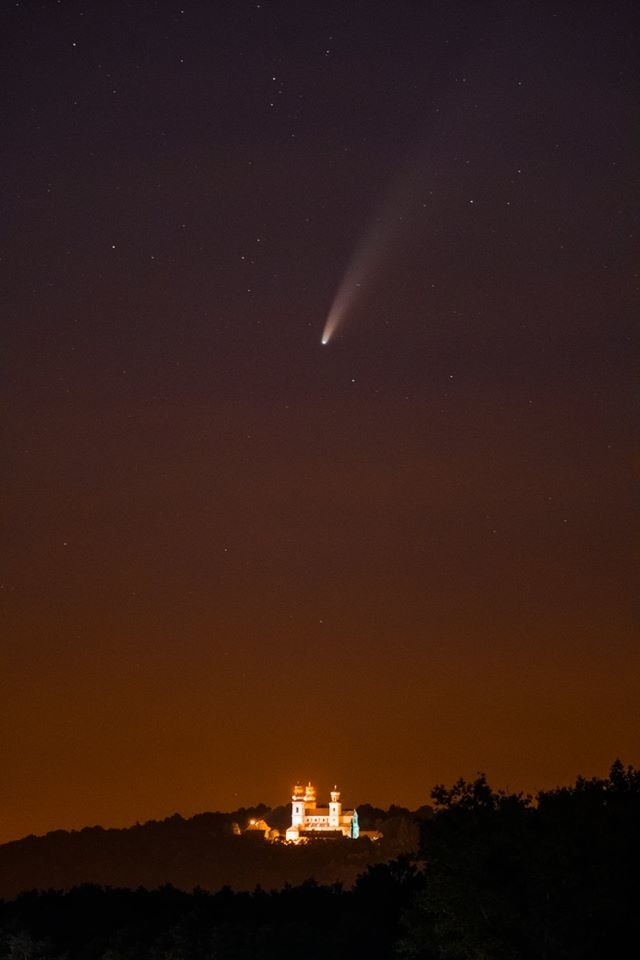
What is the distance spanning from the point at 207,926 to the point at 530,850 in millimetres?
32563

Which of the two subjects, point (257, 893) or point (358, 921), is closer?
point (358, 921)

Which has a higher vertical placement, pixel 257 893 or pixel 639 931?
pixel 257 893

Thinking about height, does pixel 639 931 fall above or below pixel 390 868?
below

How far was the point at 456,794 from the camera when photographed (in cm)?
5216

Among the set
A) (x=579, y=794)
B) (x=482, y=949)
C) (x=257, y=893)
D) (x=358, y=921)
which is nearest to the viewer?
(x=482, y=949)

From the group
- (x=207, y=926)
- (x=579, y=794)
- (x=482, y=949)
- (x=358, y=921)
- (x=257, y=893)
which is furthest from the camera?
(x=257, y=893)

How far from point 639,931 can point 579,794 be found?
4370 mm

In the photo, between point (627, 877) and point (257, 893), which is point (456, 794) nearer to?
point (627, 877)

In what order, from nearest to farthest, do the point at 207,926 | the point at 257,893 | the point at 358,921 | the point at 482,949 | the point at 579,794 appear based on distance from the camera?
the point at 482,949 < the point at 579,794 < the point at 358,921 < the point at 207,926 < the point at 257,893

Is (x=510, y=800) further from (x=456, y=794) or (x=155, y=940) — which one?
(x=155, y=940)

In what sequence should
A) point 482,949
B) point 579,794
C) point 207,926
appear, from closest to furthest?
point 482,949
point 579,794
point 207,926

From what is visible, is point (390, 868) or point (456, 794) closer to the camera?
point (456, 794)

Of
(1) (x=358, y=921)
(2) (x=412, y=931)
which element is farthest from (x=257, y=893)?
(2) (x=412, y=931)

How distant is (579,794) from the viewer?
5075 cm
